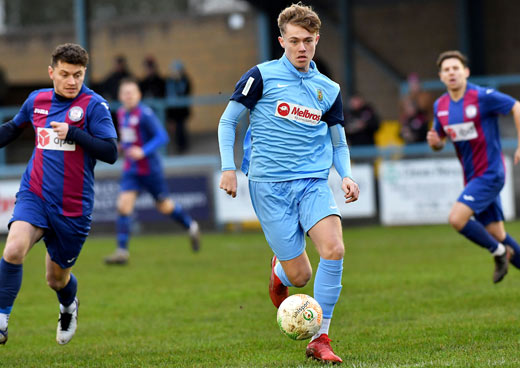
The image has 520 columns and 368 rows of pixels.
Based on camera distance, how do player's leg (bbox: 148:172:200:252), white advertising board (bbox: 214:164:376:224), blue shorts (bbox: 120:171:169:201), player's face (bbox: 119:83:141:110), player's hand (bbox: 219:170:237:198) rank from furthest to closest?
white advertising board (bbox: 214:164:376:224) < player's leg (bbox: 148:172:200:252) < blue shorts (bbox: 120:171:169:201) < player's face (bbox: 119:83:141:110) < player's hand (bbox: 219:170:237:198)

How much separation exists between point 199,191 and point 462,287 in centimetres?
907

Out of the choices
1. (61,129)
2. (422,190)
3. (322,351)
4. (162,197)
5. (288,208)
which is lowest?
(422,190)

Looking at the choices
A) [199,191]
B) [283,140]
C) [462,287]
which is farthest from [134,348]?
[199,191]

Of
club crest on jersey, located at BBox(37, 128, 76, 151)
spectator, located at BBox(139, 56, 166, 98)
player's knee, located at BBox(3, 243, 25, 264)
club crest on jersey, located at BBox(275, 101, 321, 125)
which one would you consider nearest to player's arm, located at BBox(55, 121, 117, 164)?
club crest on jersey, located at BBox(37, 128, 76, 151)

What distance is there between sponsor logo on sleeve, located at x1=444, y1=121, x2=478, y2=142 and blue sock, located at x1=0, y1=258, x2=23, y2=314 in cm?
457

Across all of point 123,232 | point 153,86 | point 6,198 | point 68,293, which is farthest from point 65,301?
point 153,86

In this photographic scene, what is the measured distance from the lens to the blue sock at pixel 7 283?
574cm

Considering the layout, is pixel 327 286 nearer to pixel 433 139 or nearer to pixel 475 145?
pixel 433 139

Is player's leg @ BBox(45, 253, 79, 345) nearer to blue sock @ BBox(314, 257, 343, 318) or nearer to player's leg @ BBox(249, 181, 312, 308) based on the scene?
player's leg @ BBox(249, 181, 312, 308)

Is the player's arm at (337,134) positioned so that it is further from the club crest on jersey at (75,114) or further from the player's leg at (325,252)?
the club crest on jersey at (75,114)

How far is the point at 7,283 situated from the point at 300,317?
6.61 ft

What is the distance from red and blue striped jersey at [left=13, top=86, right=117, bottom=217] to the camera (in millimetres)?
6074

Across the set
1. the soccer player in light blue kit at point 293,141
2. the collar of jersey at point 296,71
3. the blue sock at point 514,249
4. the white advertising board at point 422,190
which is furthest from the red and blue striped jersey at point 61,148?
the white advertising board at point 422,190

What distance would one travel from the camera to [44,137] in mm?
6102
